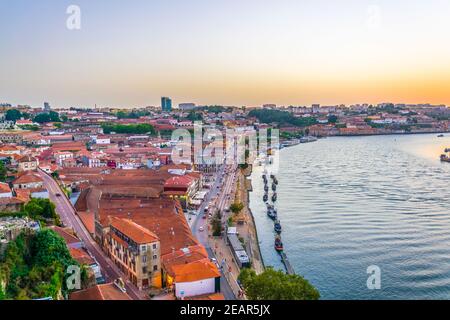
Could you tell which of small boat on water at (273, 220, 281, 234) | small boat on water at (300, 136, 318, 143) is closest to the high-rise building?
small boat on water at (300, 136, 318, 143)

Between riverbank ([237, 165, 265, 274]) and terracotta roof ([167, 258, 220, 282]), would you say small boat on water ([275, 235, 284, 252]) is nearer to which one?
riverbank ([237, 165, 265, 274])

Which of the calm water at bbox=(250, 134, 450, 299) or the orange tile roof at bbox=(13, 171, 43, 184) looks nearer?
the calm water at bbox=(250, 134, 450, 299)

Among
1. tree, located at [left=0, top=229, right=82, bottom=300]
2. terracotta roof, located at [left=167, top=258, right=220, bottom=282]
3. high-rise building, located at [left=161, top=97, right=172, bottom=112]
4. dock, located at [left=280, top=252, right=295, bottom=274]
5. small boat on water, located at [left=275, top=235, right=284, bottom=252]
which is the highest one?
high-rise building, located at [left=161, top=97, right=172, bottom=112]

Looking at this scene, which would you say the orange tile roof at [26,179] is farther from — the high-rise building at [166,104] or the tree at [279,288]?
the high-rise building at [166,104]

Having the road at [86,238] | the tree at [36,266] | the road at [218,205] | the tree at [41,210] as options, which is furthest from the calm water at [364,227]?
the tree at [41,210]
